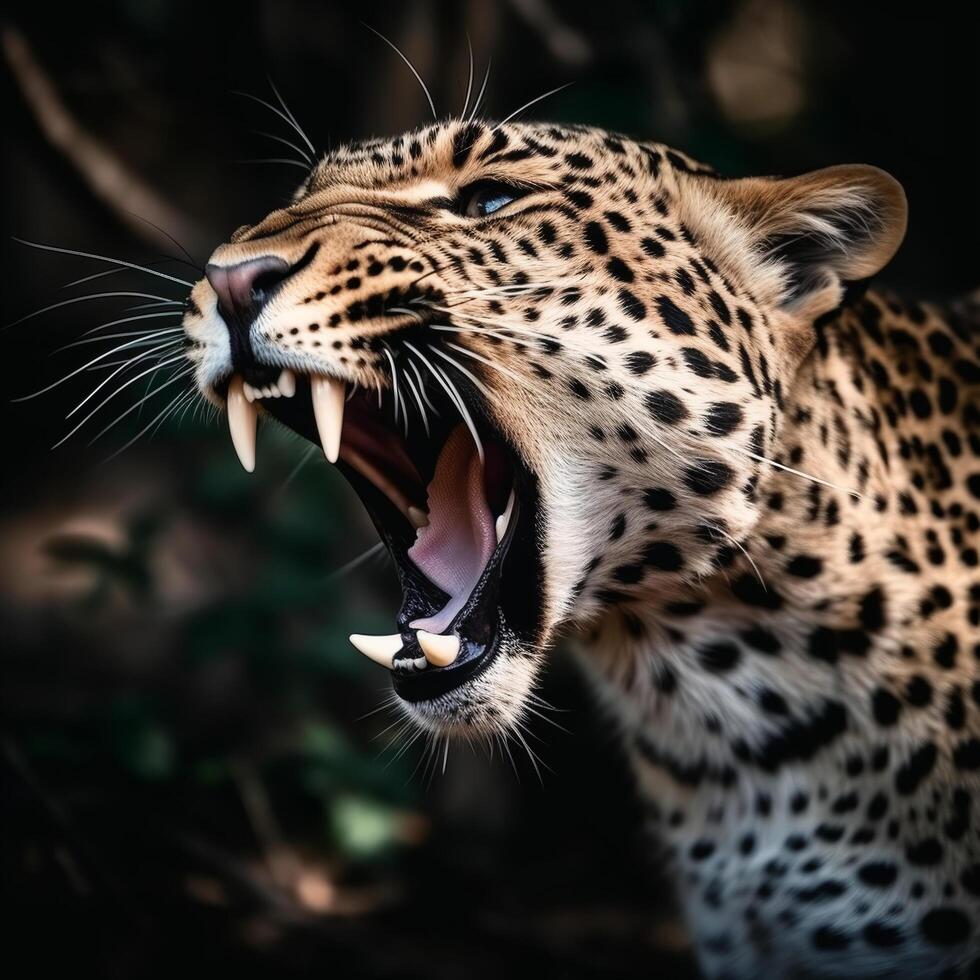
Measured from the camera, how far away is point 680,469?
2.29 metres

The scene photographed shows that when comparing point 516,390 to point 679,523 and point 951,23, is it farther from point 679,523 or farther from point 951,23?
point 951,23

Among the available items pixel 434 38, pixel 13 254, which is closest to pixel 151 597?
pixel 434 38

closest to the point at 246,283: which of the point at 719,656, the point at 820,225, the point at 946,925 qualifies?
the point at 820,225

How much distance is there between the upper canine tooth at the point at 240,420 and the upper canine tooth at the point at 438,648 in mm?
451

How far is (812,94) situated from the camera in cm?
554

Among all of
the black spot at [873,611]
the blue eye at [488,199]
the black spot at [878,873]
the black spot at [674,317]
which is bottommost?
the black spot at [878,873]

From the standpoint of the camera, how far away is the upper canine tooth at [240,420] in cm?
221

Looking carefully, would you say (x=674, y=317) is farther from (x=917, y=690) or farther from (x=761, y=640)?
(x=917, y=690)

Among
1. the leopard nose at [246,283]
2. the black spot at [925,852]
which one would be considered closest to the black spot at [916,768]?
the black spot at [925,852]

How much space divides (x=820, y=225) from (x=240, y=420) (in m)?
1.20

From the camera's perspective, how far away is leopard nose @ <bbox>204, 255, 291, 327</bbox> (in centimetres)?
210

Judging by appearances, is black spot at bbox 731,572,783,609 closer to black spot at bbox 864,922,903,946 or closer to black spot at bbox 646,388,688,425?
black spot at bbox 646,388,688,425

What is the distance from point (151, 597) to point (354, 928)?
4.21 ft

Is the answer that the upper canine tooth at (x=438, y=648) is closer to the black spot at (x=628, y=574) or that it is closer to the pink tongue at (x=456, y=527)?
the pink tongue at (x=456, y=527)
